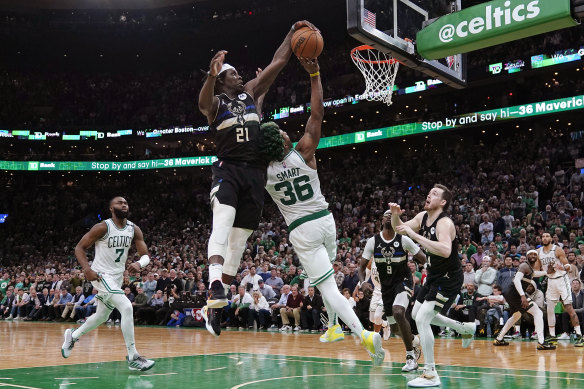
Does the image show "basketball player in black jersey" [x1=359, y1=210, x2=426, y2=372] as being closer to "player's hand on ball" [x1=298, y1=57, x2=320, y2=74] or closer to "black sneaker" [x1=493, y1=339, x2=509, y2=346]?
"player's hand on ball" [x1=298, y1=57, x2=320, y2=74]

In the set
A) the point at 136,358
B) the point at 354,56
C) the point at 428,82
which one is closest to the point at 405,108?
the point at 428,82

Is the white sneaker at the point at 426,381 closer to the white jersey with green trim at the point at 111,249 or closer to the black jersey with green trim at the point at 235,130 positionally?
the black jersey with green trim at the point at 235,130

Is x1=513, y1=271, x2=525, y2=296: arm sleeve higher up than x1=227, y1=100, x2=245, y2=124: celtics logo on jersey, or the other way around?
x1=227, y1=100, x2=245, y2=124: celtics logo on jersey

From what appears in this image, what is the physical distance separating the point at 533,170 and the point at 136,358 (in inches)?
760

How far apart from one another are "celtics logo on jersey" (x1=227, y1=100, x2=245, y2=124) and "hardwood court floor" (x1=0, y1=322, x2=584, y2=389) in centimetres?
308

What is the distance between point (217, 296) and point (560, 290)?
9354mm

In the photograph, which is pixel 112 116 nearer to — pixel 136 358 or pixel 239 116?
pixel 136 358

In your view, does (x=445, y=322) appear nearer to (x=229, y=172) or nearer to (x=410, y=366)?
Result: (x=410, y=366)

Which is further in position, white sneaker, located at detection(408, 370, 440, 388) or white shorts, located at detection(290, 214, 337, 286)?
white sneaker, located at detection(408, 370, 440, 388)

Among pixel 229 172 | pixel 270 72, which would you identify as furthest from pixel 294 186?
pixel 270 72

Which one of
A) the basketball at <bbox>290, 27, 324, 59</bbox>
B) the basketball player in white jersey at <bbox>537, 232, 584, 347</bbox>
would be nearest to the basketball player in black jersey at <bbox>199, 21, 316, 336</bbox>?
the basketball at <bbox>290, 27, 324, 59</bbox>

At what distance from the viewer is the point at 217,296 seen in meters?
5.09

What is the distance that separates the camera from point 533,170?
2345 cm

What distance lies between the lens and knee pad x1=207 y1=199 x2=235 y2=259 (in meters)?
5.23
